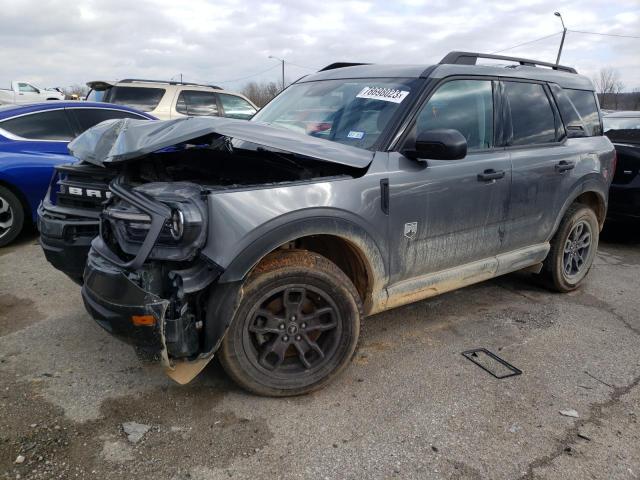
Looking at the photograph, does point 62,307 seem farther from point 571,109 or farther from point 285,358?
point 571,109

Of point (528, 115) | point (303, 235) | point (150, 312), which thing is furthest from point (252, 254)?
point (528, 115)

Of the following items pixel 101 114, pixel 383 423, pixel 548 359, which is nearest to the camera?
pixel 383 423

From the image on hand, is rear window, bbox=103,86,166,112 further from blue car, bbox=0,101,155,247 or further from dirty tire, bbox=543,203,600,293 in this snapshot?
dirty tire, bbox=543,203,600,293

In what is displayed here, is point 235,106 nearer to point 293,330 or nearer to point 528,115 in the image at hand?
point 528,115

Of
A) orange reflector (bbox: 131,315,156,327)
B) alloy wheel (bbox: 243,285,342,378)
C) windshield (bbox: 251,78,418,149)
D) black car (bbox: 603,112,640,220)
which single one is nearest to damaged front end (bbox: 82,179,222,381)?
orange reflector (bbox: 131,315,156,327)

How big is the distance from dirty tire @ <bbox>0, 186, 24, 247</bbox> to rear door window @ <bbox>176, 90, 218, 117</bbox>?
4.83 m

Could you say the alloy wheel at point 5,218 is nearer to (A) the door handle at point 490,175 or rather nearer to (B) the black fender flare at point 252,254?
(B) the black fender flare at point 252,254

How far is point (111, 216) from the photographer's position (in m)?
2.67

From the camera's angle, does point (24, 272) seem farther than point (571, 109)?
Yes

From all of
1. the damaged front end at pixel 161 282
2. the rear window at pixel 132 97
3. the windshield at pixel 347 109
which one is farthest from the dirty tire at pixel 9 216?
the rear window at pixel 132 97

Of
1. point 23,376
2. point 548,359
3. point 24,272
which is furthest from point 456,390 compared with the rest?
point 24,272

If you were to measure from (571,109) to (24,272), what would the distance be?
17.2 feet

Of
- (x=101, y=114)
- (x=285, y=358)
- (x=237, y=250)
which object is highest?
(x=101, y=114)

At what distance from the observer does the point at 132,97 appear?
962 centimetres
